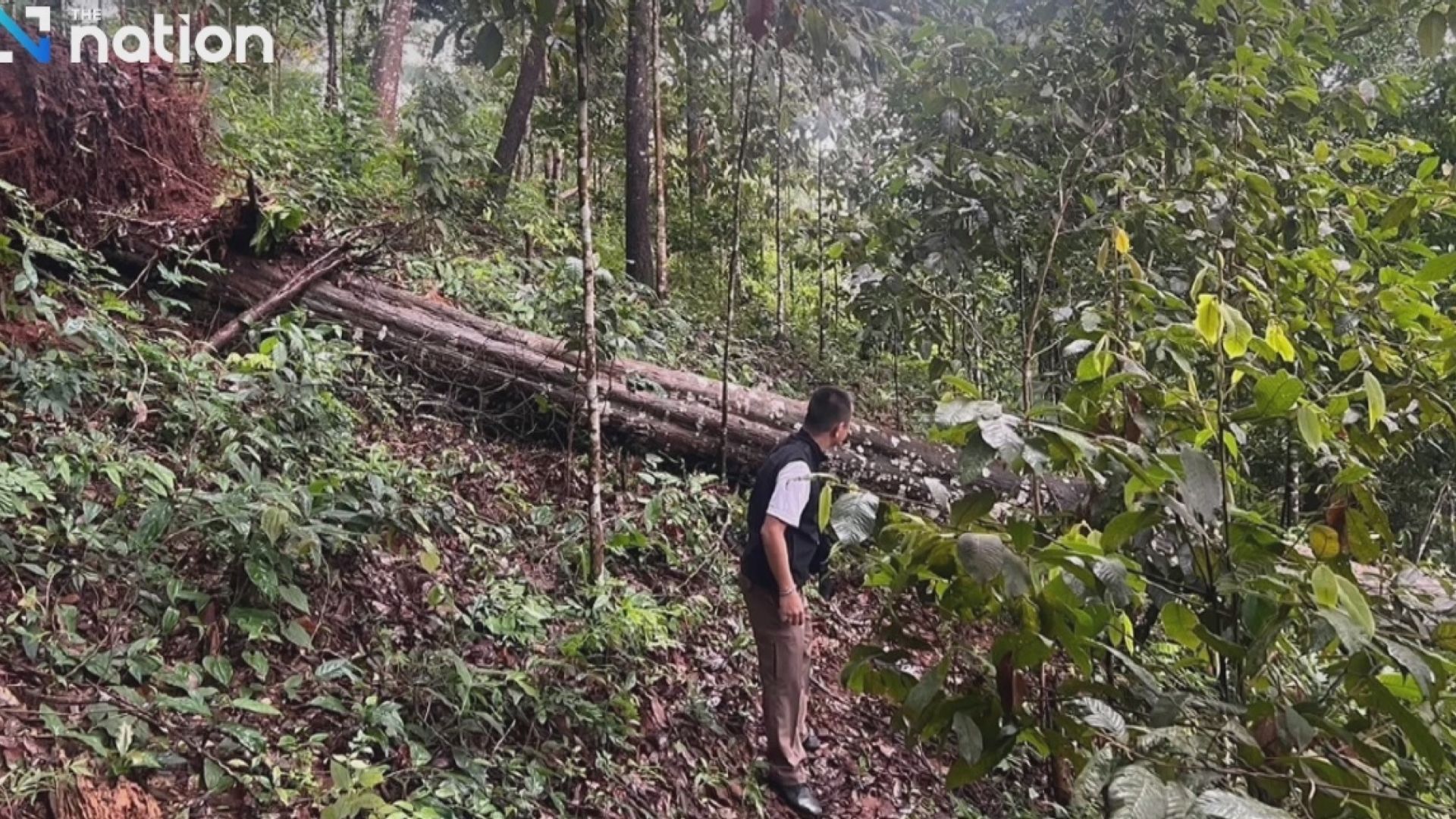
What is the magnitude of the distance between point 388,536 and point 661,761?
61.3 inches

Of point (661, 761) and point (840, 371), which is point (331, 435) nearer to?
point (661, 761)

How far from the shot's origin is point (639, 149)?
27.4 ft

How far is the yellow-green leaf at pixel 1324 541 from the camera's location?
80.0 inches

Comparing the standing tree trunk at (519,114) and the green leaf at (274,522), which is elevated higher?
the standing tree trunk at (519,114)

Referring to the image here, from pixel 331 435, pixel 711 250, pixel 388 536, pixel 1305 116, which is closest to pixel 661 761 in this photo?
pixel 388 536

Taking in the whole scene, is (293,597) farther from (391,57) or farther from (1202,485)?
(391,57)

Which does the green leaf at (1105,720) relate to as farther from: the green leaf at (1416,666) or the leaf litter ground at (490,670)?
the leaf litter ground at (490,670)

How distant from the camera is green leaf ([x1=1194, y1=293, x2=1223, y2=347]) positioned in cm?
185

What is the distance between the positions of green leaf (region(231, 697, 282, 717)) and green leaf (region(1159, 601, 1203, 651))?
9.05 ft

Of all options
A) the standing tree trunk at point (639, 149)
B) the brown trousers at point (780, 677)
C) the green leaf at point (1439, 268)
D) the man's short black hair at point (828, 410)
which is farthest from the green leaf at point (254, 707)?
the standing tree trunk at point (639, 149)

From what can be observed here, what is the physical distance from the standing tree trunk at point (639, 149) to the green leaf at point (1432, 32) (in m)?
5.83

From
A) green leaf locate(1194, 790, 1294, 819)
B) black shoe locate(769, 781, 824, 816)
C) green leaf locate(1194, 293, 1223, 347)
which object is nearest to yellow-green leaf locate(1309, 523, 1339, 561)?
green leaf locate(1194, 293, 1223, 347)

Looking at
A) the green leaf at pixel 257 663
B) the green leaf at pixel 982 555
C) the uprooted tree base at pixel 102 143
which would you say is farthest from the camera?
the uprooted tree base at pixel 102 143

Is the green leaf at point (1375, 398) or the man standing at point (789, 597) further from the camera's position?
the man standing at point (789, 597)
